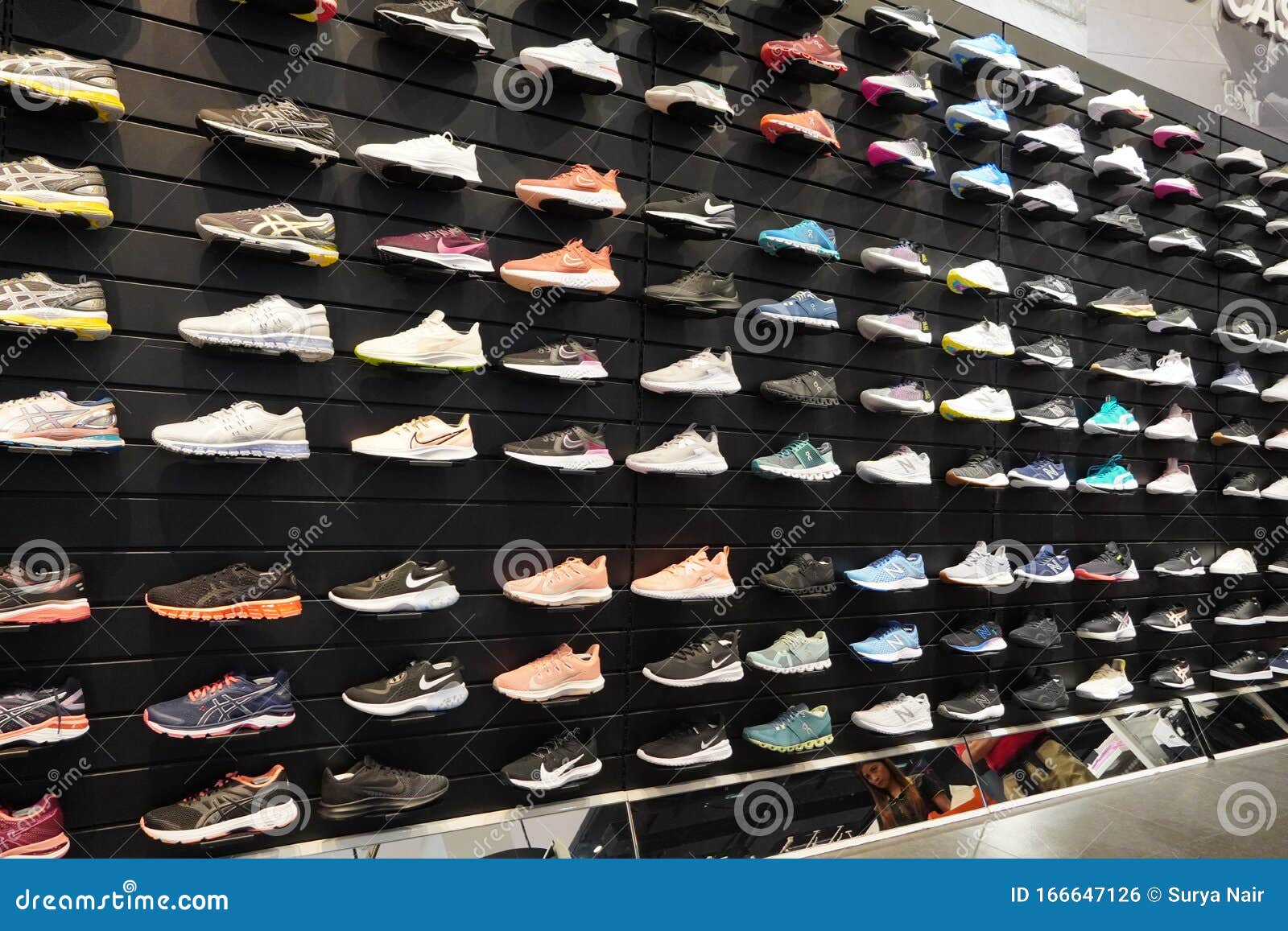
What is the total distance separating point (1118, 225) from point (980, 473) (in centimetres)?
176

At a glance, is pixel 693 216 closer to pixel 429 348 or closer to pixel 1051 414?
pixel 429 348

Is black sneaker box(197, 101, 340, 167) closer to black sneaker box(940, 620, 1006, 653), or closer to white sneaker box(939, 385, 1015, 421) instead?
white sneaker box(939, 385, 1015, 421)

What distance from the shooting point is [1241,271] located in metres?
4.86

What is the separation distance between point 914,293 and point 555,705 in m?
2.54

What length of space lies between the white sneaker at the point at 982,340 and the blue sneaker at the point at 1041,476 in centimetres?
59

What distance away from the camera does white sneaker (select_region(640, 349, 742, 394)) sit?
2.99m

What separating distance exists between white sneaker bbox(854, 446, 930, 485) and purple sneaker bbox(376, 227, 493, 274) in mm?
1865

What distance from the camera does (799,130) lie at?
10.4 feet

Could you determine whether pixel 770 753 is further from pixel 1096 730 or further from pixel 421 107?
pixel 421 107

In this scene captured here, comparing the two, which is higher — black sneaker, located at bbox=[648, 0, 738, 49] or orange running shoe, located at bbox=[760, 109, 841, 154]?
black sneaker, located at bbox=[648, 0, 738, 49]

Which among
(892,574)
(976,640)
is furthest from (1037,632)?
(892,574)

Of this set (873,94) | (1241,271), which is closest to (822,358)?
(873,94)

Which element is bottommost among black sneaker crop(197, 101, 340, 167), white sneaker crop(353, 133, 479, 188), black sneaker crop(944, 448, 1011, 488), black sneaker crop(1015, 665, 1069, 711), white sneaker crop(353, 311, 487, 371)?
black sneaker crop(1015, 665, 1069, 711)

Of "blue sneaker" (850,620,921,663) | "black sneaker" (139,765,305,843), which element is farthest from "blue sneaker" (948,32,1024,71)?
"black sneaker" (139,765,305,843)
